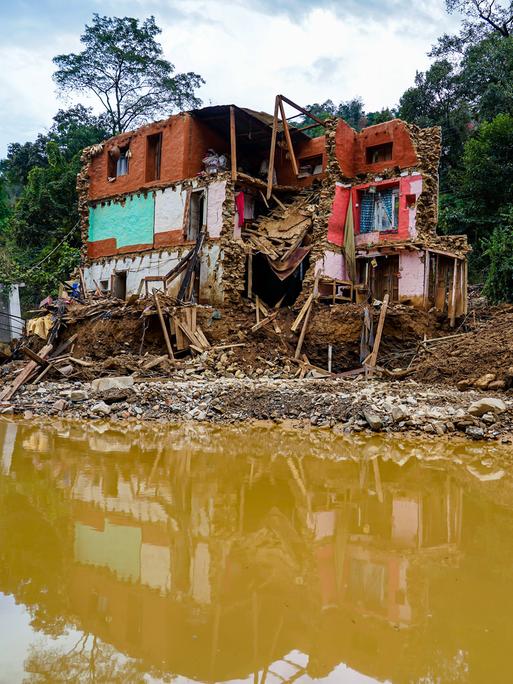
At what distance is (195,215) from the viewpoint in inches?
874

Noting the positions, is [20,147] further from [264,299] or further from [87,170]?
[264,299]

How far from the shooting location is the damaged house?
20391mm

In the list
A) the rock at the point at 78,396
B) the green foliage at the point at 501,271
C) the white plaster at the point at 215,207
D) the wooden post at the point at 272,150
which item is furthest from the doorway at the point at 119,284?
the green foliage at the point at 501,271

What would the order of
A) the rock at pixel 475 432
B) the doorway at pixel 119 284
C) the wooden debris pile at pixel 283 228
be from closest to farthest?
the rock at pixel 475 432, the wooden debris pile at pixel 283 228, the doorway at pixel 119 284

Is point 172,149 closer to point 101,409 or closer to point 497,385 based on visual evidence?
point 101,409

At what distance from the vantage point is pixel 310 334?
59.9 ft

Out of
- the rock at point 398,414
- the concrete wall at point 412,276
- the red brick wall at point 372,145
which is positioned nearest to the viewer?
the rock at point 398,414

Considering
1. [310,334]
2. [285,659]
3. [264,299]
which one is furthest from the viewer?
[264,299]

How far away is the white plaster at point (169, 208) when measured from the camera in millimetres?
22188

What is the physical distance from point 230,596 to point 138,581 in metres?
0.74

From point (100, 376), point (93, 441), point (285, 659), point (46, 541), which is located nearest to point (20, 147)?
point (100, 376)

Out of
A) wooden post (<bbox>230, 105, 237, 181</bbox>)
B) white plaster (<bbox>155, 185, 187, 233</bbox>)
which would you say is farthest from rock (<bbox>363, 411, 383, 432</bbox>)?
white plaster (<bbox>155, 185, 187, 233</bbox>)

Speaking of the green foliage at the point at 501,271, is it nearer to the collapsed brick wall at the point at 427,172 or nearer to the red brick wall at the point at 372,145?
the collapsed brick wall at the point at 427,172

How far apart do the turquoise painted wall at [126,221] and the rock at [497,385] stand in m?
15.5
